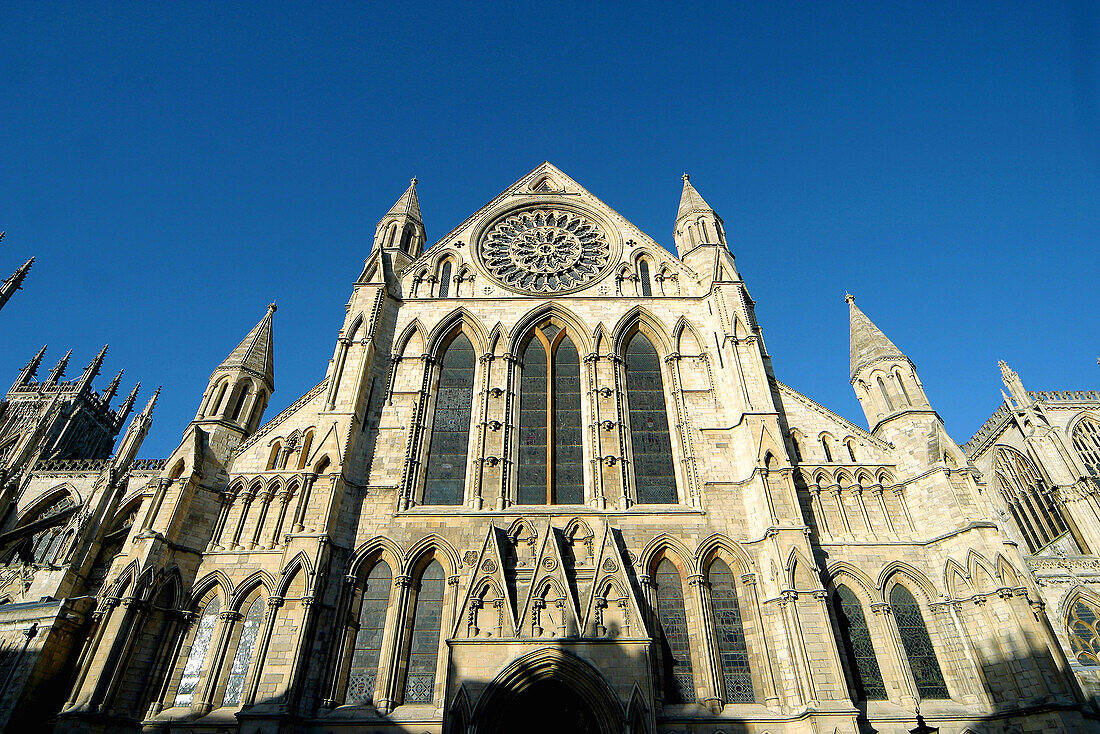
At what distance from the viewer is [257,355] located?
18750mm

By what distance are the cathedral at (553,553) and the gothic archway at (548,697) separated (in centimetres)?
6

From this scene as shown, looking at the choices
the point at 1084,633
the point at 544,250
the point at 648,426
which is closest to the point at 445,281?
the point at 544,250

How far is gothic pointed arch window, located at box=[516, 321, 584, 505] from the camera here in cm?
1667

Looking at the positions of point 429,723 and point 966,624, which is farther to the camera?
point 966,624

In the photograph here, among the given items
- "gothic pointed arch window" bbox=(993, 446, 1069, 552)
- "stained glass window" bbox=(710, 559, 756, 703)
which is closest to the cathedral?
"stained glass window" bbox=(710, 559, 756, 703)

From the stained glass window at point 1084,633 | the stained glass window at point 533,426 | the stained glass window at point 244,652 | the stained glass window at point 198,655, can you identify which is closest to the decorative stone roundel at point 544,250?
the stained glass window at point 533,426

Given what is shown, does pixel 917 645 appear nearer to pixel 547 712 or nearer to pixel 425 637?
pixel 547 712

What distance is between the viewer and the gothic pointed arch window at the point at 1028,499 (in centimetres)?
3133

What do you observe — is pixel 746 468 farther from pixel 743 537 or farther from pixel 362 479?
pixel 362 479

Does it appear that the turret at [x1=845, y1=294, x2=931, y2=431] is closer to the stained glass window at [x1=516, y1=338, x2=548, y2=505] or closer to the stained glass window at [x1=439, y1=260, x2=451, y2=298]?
the stained glass window at [x1=516, y1=338, x2=548, y2=505]

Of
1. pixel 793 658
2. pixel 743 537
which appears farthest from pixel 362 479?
pixel 793 658

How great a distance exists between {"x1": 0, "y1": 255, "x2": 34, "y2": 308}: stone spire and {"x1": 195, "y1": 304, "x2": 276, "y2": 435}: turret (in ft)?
51.9

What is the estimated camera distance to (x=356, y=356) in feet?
59.6

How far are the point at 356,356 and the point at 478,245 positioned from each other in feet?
22.6
